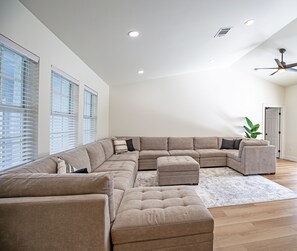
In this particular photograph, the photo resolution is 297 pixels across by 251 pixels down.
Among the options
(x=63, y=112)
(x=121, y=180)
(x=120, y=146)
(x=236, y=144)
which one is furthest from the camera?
(x=236, y=144)

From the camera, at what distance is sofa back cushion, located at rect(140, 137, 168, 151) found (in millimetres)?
5152

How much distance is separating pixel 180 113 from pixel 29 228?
5083 mm

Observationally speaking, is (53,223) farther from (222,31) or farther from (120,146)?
(222,31)

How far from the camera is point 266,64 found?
5.02 meters

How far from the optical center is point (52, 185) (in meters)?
1.23

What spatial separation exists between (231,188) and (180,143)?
2170 mm

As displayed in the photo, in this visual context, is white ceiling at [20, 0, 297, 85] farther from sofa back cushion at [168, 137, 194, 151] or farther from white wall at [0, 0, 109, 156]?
sofa back cushion at [168, 137, 194, 151]

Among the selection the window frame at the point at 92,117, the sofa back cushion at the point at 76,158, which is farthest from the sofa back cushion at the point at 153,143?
the sofa back cushion at the point at 76,158

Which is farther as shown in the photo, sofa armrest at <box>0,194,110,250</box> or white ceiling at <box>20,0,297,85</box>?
white ceiling at <box>20,0,297,85</box>

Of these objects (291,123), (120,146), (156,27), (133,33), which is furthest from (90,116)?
(291,123)

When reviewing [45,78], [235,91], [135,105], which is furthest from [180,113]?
[45,78]

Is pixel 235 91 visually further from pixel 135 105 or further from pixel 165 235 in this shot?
pixel 165 235

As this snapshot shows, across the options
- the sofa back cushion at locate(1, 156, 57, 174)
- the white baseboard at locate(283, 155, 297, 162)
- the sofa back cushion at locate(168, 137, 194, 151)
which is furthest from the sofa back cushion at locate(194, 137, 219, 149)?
the sofa back cushion at locate(1, 156, 57, 174)

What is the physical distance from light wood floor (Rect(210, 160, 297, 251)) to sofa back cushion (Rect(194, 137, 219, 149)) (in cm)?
263
